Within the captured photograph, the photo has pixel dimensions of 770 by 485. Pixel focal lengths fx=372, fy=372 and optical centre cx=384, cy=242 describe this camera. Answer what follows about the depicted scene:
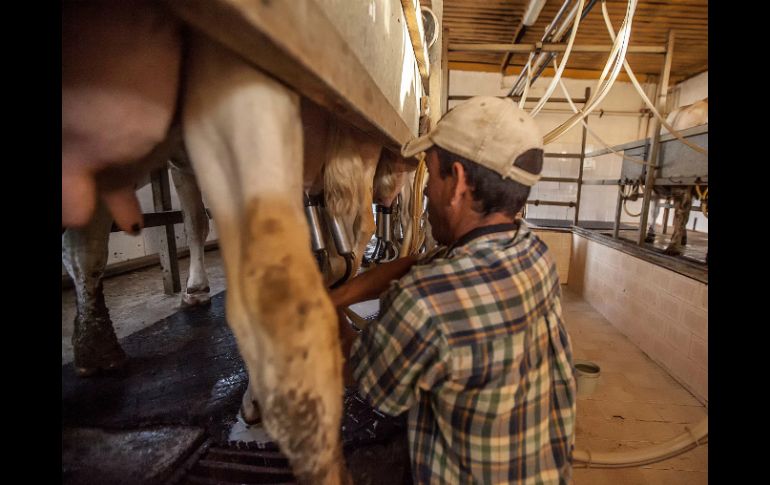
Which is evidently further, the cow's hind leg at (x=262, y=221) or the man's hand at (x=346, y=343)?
the man's hand at (x=346, y=343)

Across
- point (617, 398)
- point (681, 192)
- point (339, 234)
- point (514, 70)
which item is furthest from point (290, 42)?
point (514, 70)

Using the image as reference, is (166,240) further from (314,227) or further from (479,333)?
(479,333)

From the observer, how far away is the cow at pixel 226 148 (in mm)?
554

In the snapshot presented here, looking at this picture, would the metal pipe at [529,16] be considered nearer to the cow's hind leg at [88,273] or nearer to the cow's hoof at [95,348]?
the cow's hind leg at [88,273]

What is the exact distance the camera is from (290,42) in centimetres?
48

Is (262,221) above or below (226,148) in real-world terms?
below

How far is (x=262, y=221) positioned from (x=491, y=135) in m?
0.66

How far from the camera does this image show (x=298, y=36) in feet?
1.64

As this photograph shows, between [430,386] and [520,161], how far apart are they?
0.63m

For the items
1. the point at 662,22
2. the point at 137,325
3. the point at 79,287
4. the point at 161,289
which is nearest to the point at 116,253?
the point at 161,289

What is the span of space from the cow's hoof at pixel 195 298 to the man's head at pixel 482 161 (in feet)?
7.90

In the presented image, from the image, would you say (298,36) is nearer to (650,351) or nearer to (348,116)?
(348,116)

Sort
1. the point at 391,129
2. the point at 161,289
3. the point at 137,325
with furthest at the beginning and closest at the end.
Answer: the point at 161,289
the point at 137,325
the point at 391,129

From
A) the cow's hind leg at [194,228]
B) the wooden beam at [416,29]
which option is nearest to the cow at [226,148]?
the wooden beam at [416,29]
